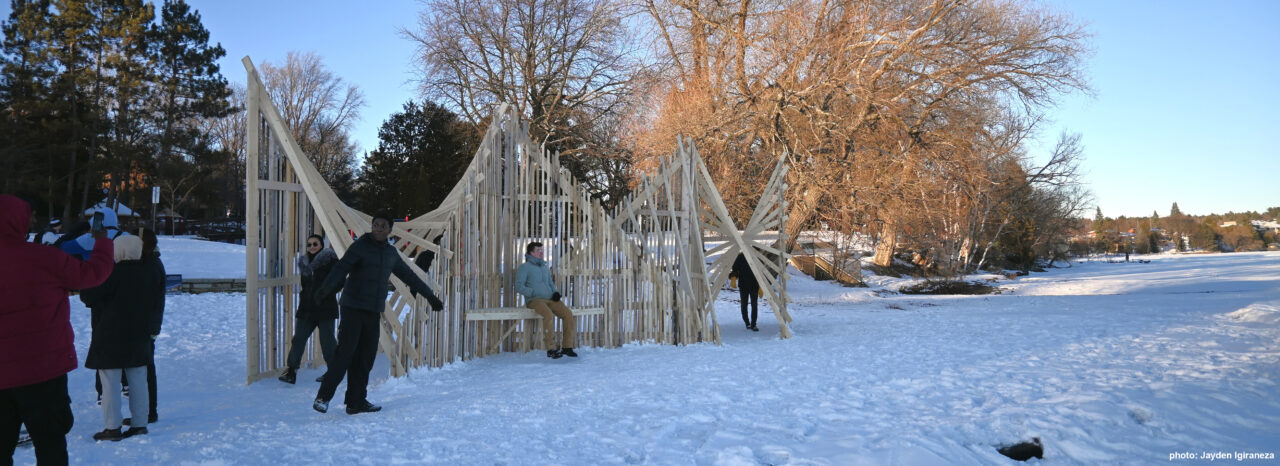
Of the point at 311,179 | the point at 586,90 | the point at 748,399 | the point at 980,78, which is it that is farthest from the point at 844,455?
the point at 586,90

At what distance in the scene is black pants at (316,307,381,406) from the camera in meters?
5.18

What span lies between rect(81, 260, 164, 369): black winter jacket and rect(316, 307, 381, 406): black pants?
3.81ft

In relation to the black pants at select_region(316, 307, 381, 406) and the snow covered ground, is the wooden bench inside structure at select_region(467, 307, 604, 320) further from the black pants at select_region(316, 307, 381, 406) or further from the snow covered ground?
the black pants at select_region(316, 307, 381, 406)

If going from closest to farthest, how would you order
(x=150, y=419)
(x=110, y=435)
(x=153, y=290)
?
(x=110, y=435) < (x=153, y=290) < (x=150, y=419)

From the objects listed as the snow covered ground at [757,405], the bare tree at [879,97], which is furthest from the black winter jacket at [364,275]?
the bare tree at [879,97]

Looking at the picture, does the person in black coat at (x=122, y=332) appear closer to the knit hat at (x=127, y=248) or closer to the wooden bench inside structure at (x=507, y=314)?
the knit hat at (x=127, y=248)

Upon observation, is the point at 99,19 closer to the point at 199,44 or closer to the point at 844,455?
the point at 199,44

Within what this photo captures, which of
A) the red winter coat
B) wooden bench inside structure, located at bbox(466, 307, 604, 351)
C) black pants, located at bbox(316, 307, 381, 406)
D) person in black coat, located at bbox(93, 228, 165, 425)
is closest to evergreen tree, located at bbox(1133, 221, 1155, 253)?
wooden bench inside structure, located at bbox(466, 307, 604, 351)

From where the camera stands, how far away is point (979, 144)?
754 inches

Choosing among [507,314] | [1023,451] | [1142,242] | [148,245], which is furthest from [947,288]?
[1142,242]

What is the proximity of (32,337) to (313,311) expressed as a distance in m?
3.50

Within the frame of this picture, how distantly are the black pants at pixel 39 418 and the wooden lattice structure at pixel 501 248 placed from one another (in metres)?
3.15

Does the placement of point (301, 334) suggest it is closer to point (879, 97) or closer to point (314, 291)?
point (314, 291)

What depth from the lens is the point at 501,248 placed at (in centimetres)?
838
